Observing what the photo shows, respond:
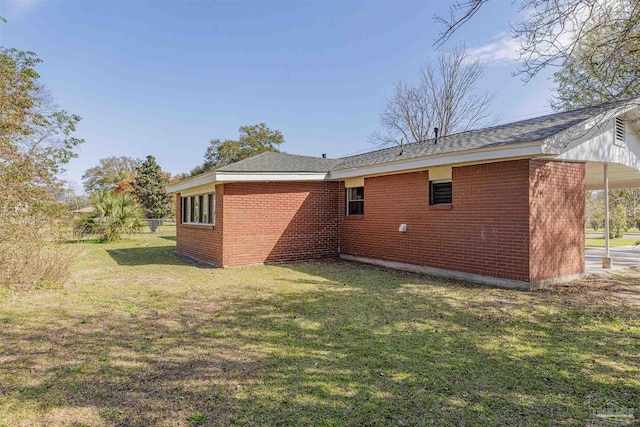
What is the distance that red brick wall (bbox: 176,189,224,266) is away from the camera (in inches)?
416

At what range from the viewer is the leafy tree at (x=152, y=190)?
4421cm

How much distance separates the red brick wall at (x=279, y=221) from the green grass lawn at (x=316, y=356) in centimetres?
340

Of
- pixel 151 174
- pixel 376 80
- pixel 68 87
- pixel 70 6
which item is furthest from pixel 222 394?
pixel 151 174

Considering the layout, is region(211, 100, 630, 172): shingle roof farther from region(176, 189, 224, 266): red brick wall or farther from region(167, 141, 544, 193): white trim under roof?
region(176, 189, 224, 266): red brick wall

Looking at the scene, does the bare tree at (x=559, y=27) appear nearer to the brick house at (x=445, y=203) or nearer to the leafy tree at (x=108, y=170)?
the brick house at (x=445, y=203)

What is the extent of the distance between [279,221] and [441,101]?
71.2ft

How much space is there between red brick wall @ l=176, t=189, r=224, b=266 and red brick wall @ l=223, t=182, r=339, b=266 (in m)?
0.38

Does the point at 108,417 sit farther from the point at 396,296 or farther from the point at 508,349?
the point at 396,296

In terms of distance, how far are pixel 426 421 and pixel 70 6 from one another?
1519cm

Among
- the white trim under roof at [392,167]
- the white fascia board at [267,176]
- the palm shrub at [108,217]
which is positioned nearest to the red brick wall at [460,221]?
the white trim under roof at [392,167]

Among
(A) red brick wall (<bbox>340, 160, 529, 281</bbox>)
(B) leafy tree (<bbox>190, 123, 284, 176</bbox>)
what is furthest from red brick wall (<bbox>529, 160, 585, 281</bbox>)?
(B) leafy tree (<bbox>190, 123, 284, 176</bbox>)

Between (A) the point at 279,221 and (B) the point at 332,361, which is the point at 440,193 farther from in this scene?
(B) the point at 332,361

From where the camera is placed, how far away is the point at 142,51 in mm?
15664

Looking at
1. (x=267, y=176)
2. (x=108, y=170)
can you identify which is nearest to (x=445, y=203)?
(x=267, y=176)
